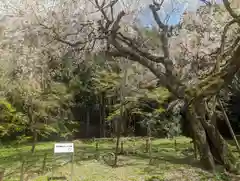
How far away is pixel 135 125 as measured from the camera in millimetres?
21984

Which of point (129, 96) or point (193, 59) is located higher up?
point (193, 59)

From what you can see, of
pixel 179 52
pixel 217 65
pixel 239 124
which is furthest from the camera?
pixel 239 124

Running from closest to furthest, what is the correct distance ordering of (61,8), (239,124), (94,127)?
(61,8) → (239,124) → (94,127)

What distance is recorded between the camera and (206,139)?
8.08 m

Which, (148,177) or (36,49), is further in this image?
(36,49)

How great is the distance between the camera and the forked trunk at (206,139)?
25.8 feet

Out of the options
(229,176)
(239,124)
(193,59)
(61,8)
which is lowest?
(229,176)

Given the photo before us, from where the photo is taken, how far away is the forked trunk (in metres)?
7.87

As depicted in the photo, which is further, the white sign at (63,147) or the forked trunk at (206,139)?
the forked trunk at (206,139)

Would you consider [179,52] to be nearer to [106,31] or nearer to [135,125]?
[106,31]

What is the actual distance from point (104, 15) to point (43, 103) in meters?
4.13

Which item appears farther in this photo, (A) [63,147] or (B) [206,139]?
(B) [206,139]

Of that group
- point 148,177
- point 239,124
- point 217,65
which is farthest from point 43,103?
point 239,124

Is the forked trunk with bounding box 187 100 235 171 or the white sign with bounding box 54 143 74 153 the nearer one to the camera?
the white sign with bounding box 54 143 74 153
